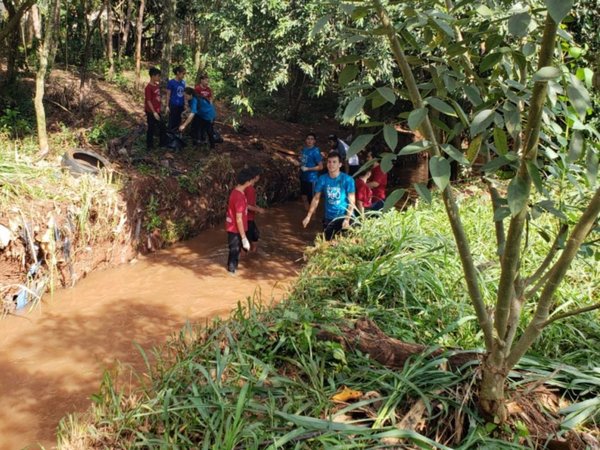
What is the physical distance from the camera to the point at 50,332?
554cm

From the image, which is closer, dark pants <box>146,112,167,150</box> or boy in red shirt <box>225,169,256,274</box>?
boy in red shirt <box>225,169,256,274</box>

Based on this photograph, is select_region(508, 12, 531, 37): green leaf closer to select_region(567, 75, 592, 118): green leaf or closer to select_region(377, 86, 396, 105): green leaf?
select_region(567, 75, 592, 118): green leaf

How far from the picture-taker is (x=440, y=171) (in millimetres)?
1437

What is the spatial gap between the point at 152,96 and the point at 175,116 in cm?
106

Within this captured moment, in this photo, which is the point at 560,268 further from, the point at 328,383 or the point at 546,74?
the point at 328,383

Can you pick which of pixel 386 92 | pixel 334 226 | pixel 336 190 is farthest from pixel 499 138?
pixel 334 226

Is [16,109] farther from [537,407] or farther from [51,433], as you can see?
[537,407]

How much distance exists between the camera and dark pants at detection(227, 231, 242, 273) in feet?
22.6

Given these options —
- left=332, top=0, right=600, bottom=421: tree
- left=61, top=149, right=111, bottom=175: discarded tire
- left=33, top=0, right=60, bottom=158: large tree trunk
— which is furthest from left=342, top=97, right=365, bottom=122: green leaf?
left=33, top=0, right=60, bottom=158: large tree trunk

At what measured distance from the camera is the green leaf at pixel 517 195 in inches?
57.2

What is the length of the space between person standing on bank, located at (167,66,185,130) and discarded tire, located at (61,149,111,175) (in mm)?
2128

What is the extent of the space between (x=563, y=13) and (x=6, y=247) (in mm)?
5959

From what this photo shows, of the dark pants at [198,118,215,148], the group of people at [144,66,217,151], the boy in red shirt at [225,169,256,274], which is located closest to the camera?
the boy in red shirt at [225,169,256,274]

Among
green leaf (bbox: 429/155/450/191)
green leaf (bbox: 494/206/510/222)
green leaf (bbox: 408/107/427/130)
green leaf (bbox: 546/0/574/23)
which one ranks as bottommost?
green leaf (bbox: 494/206/510/222)
